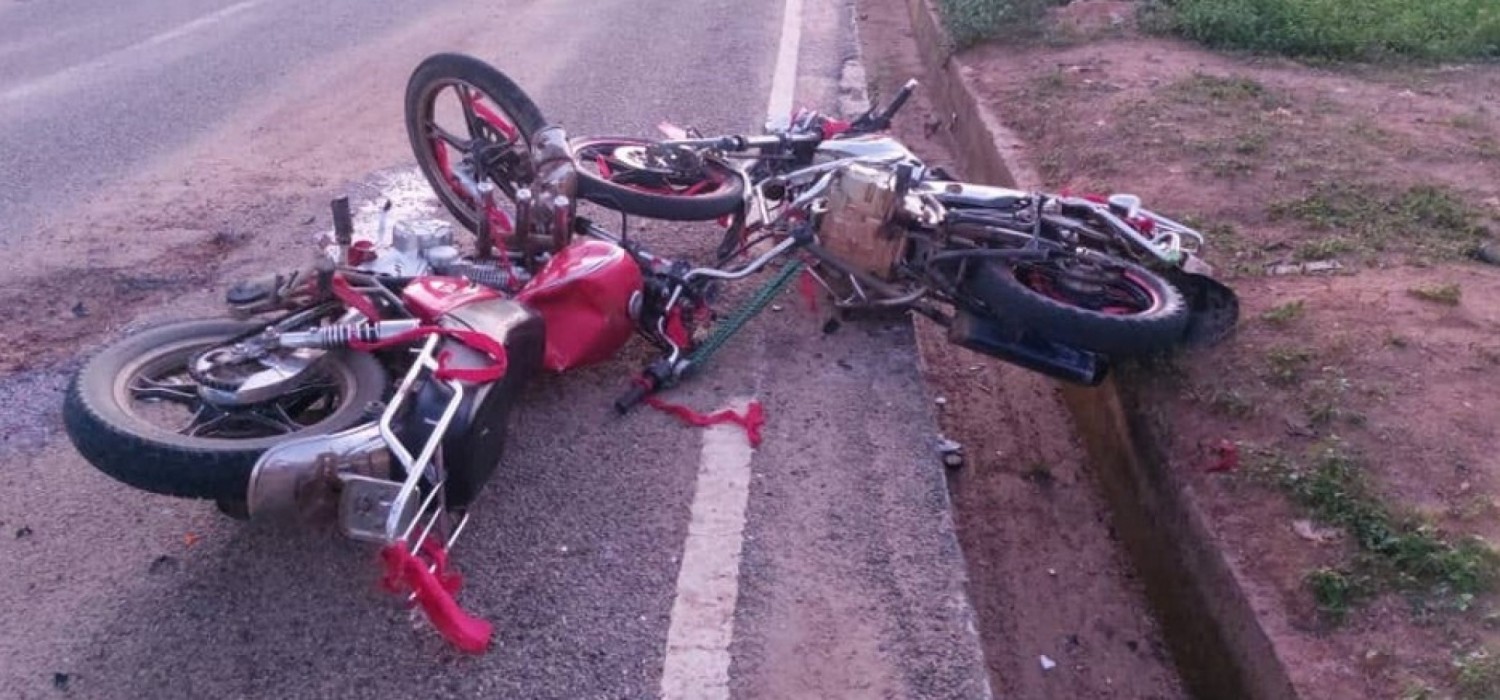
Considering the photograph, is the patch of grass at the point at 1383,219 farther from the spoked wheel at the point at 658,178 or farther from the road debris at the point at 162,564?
the road debris at the point at 162,564

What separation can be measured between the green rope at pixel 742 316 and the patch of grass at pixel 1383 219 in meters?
2.11

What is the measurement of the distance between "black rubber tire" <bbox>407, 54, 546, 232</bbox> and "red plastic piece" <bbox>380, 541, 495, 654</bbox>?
2513 mm

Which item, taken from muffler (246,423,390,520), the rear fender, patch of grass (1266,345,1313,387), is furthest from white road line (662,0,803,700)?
patch of grass (1266,345,1313,387)

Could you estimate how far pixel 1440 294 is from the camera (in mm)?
4684

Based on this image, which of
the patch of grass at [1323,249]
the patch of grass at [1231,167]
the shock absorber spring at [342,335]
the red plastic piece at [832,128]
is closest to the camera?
the shock absorber spring at [342,335]

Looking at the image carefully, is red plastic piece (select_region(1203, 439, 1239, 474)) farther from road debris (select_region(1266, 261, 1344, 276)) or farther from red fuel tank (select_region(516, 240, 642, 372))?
red fuel tank (select_region(516, 240, 642, 372))

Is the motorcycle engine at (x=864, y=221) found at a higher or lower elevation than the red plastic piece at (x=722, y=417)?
higher

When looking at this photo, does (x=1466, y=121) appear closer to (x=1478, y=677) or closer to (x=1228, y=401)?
(x=1228, y=401)

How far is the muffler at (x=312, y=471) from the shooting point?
3.03 m

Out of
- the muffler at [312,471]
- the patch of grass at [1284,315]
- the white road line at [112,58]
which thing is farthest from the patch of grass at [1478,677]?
the white road line at [112,58]

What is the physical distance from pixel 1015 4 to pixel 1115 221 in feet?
17.8

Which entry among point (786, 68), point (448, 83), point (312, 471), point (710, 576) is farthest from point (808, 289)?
point (786, 68)

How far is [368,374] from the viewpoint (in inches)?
141

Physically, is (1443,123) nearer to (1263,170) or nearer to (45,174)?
(1263,170)
